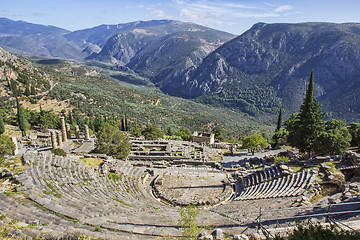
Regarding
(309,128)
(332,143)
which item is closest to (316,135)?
(309,128)

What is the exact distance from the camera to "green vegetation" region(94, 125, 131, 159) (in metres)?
31.9

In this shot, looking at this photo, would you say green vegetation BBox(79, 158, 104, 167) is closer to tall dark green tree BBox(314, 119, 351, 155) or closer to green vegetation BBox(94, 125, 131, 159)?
green vegetation BBox(94, 125, 131, 159)

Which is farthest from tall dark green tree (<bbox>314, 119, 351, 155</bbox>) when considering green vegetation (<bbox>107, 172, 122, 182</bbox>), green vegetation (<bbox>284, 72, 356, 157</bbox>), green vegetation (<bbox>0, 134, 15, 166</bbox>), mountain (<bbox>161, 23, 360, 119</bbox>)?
mountain (<bbox>161, 23, 360, 119</bbox>)

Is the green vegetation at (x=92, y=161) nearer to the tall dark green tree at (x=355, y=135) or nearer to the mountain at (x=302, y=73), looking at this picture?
the tall dark green tree at (x=355, y=135)

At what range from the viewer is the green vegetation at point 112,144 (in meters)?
31.9

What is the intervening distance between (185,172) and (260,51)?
19373 cm

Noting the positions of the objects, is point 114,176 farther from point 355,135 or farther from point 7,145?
point 355,135

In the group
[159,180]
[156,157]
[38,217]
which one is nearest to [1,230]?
[38,217]

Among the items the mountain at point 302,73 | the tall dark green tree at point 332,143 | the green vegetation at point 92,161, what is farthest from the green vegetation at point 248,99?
the green vegetation at point 92,161

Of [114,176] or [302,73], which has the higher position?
[302,73]

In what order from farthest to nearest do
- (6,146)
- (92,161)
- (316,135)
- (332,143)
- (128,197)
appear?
(6,146)
(316,135)
(92,161)
(332,143)
(128,197)

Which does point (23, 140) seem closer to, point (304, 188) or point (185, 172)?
point (185, 172)

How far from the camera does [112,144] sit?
107 ft

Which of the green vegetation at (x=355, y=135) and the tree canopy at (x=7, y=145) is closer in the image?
the tree canopy at (x=7, y=145)
